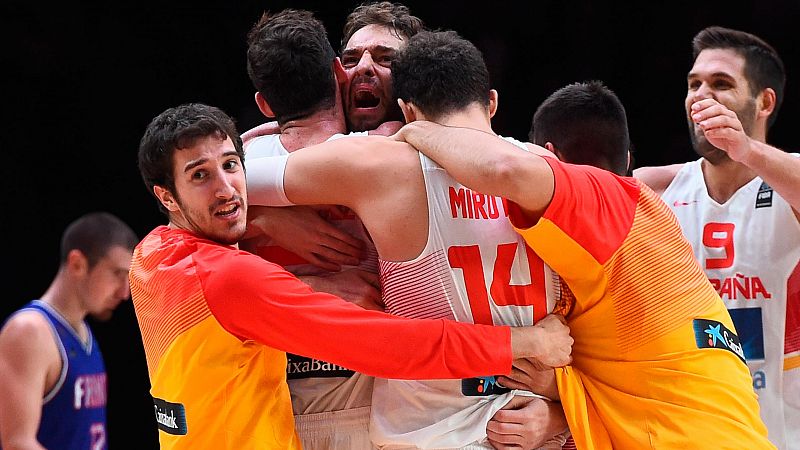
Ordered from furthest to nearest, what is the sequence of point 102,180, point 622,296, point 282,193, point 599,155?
1. point 102,180
2. point 599,155
3. point 282,193
4. point 622,296

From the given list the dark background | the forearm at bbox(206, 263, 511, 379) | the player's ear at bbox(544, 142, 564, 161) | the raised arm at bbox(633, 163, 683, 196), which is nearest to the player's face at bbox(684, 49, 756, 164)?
the raised arm at bbox(633, 163, 683, 196)

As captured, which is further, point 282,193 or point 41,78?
point 41,78

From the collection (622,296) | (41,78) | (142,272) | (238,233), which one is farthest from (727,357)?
(41,78)

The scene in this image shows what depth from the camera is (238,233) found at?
11.2 feet

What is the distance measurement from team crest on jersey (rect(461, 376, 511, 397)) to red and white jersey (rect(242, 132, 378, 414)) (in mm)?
556

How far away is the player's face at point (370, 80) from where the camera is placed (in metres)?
4.17

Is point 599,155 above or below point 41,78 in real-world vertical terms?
below

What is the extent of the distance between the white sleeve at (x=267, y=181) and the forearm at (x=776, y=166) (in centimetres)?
206

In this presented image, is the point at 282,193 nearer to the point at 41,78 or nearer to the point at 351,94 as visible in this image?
the point at 351,94

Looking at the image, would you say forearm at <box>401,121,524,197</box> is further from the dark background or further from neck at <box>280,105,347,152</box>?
the dark background

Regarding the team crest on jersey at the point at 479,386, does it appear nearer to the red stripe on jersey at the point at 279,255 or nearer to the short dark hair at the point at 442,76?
the red stripe on jersey at the point at 279,255

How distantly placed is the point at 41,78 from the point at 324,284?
21.0ft

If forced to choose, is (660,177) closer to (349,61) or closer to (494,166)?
(349,61)

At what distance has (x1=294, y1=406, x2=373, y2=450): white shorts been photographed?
375 centimetres
